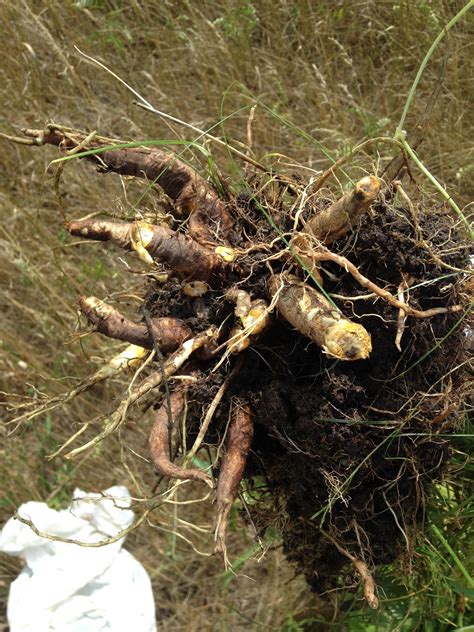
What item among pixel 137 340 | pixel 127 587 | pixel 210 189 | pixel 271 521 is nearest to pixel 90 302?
pixel 137 340

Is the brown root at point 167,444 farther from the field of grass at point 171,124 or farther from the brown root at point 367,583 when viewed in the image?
the field of grass at point 171,124

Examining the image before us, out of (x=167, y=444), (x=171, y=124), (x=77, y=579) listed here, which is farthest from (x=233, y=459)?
(x=171, y=124)

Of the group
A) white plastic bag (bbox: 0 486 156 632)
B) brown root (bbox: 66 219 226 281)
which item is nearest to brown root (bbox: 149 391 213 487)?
brown root (bbox: 66 219 226 281)

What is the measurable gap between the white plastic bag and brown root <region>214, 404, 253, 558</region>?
2.78ft

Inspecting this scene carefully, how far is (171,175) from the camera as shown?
78 cm

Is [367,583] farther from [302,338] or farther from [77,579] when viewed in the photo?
[77,579]

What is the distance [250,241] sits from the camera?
2.61ft

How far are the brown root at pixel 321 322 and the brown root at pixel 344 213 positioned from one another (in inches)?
2.5

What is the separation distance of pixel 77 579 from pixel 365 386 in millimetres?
1102

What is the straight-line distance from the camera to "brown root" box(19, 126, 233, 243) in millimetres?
765

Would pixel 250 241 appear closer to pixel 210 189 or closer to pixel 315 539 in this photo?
pixel 210 189

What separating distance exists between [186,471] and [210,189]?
0.36 metres

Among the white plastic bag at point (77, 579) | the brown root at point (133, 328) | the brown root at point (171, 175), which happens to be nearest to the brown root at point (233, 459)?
the brown root at point (133, 328)

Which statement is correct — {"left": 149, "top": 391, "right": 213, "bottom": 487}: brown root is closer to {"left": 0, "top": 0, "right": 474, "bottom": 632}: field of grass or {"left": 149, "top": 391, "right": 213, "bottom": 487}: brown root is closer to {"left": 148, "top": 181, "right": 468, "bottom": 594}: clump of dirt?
{"left": 148, "top": 181, "right": 468, "bottom": 594}: clump of dirt
